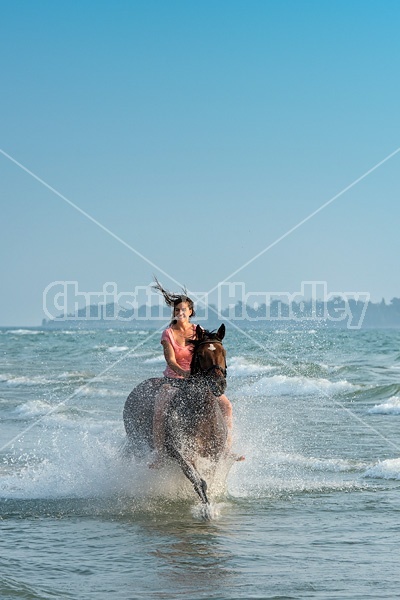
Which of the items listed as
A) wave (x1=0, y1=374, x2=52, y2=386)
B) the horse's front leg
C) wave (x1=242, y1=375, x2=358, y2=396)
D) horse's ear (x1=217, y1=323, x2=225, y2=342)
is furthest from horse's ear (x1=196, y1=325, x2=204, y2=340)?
wave (x1=0, y1=374, x2=52, y2=386)

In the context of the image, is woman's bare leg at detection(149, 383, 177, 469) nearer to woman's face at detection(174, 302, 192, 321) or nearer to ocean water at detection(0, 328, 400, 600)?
ocean water at detection(0, 328, 400, 600)

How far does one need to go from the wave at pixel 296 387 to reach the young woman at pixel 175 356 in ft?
51.1

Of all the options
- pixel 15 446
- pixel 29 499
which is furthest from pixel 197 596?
pixel 15 446

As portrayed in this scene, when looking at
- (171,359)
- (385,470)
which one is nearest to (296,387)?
(385,470)

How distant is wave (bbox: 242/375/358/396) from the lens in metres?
26.3

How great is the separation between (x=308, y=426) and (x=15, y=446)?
562cm

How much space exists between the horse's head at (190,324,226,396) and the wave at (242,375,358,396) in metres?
16.0

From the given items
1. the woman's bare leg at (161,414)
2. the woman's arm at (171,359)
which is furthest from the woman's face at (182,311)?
the woman's bare leg at (161,414)

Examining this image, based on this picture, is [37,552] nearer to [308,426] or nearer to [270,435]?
[270,435]

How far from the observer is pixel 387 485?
11203 mm

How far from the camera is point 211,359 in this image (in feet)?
32.7

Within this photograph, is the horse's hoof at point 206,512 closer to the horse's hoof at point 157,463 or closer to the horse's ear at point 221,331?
the horse's hoof at point 157,463

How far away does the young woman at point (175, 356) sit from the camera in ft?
34.0

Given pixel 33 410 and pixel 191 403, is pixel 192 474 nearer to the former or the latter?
pixel 191 403
